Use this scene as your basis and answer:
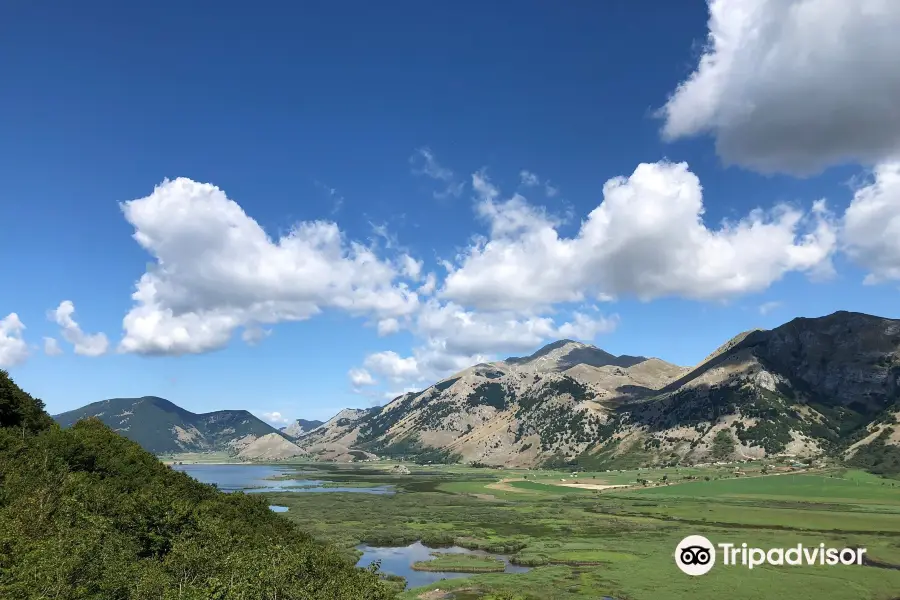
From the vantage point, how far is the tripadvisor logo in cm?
10756

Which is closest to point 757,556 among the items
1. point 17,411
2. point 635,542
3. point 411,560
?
point 635,542

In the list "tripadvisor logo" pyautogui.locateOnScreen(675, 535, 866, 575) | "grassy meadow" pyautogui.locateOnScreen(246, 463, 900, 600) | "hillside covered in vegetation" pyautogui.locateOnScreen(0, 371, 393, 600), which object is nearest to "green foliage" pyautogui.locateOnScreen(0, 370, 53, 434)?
"hillside covered in vegetation" pyautogui.locateOnScreen(0, 371, 393, 600)

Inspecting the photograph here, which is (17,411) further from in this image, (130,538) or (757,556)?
(757,556)

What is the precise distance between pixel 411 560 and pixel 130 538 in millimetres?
78982

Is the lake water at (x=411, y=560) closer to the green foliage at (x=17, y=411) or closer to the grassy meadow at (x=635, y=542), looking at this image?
the grassy meadow at (x=635, y=542)

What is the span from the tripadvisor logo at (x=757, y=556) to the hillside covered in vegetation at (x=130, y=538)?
2894 inches

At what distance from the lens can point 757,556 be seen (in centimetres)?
11375

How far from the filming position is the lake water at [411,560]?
109 metres

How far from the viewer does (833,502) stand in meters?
199

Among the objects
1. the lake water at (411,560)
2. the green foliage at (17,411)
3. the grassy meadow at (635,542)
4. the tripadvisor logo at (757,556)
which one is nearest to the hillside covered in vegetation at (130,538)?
the green foliage at (17,411)

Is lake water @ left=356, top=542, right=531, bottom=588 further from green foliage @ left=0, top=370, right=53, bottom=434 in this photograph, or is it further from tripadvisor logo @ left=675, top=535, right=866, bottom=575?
green foliage @ left=0, top=370, right=53, bottom=434

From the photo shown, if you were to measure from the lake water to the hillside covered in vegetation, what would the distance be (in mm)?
31091

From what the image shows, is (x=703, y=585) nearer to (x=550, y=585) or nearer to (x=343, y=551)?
(x=550, y=585)

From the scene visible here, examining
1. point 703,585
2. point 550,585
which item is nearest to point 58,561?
point 550,585
